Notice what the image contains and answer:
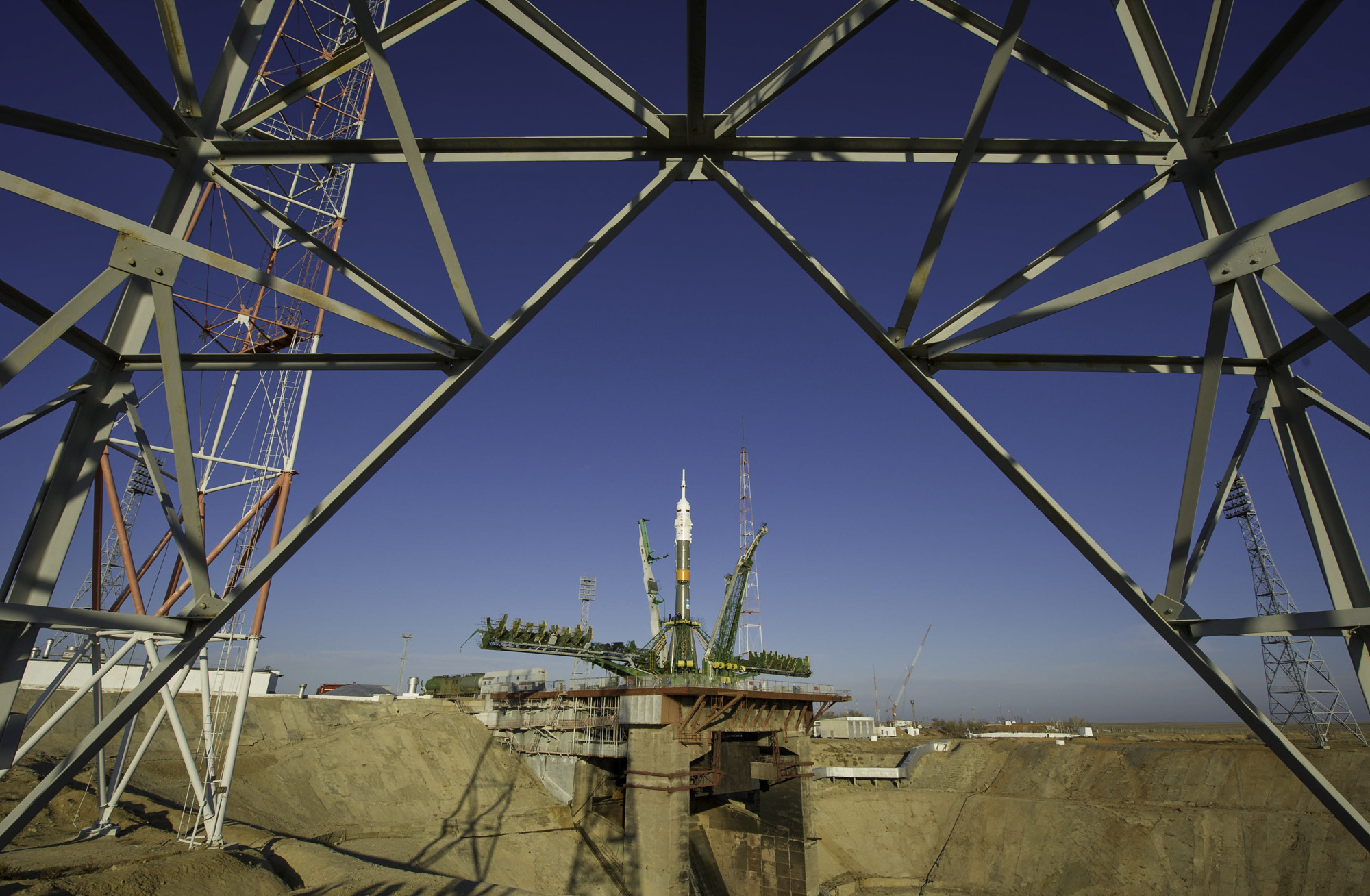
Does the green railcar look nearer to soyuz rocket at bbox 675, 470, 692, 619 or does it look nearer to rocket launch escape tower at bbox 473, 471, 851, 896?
rocket launch escape tower at bbox 473, 471, 851, 896

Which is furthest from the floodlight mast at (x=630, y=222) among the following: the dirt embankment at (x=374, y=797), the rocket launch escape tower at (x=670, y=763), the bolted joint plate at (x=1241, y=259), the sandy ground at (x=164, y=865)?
the rocket launch escape tower at (x=670, y=763)

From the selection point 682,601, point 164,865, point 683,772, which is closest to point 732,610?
point 682,601

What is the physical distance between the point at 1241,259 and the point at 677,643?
171ft

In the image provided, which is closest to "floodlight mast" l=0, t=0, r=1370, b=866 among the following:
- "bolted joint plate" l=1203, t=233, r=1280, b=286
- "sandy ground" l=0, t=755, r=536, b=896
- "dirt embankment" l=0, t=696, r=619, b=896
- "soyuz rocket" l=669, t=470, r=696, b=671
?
"bolted joint plate" l=1203, t=233, r=1280, b=286

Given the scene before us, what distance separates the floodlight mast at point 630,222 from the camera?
4941 millimetres

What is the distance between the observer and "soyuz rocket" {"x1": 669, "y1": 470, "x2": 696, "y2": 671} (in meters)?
53.1

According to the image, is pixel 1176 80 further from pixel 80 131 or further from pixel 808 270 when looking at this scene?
pixel 80 131

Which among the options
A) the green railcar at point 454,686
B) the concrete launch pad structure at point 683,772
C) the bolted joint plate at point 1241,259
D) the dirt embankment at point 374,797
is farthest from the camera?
the green railcar at point 454,686

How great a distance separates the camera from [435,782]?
122ft

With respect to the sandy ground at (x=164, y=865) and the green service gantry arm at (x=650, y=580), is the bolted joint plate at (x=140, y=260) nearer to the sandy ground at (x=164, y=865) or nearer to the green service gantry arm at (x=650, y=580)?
the sandy ground at (x=164, y=865)

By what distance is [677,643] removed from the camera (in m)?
53.8

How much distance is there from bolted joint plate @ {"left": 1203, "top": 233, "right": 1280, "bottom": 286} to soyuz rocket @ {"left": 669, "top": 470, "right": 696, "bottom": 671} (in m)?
48.8

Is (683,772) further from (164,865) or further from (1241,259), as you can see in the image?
(1241,259)

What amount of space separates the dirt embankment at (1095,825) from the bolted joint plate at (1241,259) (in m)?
41.2
